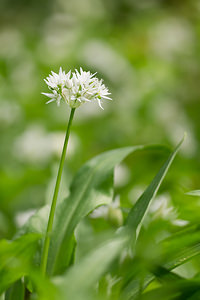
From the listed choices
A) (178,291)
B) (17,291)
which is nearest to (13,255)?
(17,291)

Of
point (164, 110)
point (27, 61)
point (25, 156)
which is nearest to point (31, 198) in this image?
point (25, 156)

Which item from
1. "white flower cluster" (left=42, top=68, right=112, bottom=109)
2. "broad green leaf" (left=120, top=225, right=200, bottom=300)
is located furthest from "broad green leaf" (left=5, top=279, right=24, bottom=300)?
"white flower cluster" (left=42, top=68, right=112, bottom=109)

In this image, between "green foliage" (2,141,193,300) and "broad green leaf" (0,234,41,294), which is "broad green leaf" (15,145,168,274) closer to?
"green foliage" (2,141,193,300)

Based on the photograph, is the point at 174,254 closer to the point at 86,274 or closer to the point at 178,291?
the point at 178,291

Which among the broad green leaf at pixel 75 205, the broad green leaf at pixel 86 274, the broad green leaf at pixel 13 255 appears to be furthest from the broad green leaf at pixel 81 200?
the broad green leaf at pixel 86 274

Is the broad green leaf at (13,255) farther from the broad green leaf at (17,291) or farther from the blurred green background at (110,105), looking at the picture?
the blurred green background at (110,105)
